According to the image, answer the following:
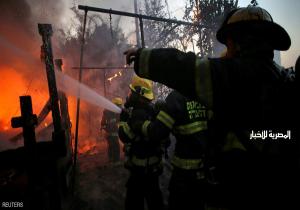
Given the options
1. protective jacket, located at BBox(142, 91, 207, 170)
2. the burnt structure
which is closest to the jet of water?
the burnt structure

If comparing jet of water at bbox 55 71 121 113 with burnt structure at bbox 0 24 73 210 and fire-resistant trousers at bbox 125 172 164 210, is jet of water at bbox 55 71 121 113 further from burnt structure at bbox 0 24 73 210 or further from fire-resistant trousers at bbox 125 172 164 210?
fire-resistant trousers at bbox 125 172 164 210

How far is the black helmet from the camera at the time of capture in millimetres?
1770

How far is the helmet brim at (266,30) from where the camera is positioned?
1.76 meters

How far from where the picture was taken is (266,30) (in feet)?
5.77

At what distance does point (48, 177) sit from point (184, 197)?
206 centimetres

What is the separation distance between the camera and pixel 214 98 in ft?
5.04

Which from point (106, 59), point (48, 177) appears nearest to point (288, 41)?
point (48, 177)

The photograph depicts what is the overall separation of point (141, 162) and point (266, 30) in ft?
11.1

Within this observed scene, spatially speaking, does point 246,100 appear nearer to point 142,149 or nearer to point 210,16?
point 142,149

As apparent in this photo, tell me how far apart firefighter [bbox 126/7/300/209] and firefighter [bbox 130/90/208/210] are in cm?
173

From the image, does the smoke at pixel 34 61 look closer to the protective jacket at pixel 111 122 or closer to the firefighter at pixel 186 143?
the protective jacket at pixel 111 122

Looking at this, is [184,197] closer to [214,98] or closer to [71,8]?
[214,98]

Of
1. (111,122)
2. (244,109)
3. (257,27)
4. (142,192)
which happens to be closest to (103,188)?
(142,192)

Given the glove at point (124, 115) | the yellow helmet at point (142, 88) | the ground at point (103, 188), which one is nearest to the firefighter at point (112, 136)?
the ground at point (103, 188)
